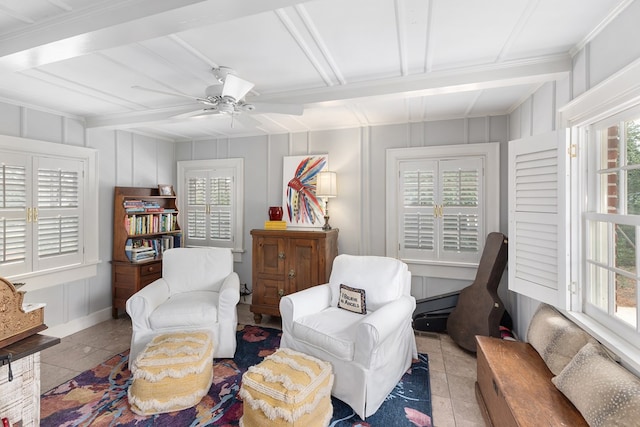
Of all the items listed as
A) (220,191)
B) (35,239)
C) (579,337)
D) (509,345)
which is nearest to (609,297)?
(579,337)

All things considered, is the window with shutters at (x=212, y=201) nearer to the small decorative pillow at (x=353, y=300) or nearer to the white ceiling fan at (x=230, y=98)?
the white ceiling fan at (x=230, y=98)

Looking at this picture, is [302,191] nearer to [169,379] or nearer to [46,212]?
[169,379]

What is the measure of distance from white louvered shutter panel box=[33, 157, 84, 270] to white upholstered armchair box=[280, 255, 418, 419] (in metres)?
2.58

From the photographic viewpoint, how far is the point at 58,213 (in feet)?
10.8

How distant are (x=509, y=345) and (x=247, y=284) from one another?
10.5 ft

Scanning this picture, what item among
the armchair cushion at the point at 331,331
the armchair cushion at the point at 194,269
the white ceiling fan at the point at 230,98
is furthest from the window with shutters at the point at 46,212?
the armchair cushion at the point at 331,331

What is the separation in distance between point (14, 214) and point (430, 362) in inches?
160

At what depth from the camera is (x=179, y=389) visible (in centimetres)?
210

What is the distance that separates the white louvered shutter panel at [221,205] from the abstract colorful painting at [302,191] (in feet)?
2.82

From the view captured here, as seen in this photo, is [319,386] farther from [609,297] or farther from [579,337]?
[609,297]

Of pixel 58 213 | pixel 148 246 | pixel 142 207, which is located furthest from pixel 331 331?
pixel 58 213

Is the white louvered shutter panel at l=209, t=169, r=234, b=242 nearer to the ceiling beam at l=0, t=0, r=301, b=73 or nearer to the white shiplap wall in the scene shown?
the ceiling beam at l=0, t=0, r=301, b=73

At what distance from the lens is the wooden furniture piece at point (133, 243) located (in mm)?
3742

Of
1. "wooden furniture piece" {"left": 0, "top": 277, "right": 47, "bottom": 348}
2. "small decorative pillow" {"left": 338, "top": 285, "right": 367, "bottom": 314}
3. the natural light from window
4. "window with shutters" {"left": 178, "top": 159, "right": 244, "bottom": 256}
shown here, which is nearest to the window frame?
the natural light from window
